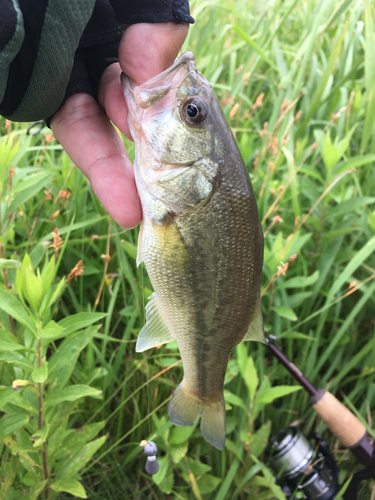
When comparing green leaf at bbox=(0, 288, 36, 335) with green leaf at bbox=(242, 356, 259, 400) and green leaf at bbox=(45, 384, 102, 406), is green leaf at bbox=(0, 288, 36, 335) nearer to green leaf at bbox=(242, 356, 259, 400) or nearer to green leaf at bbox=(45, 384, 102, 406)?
green leaf at bbox=(45, 384, 102, 406)

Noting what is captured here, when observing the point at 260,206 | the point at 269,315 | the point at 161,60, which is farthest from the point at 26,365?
the point at 260,206

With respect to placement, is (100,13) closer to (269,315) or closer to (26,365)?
(26,365)

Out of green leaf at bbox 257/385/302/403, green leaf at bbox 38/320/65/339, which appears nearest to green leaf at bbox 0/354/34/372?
green leaf at bbox 38/320/65/339

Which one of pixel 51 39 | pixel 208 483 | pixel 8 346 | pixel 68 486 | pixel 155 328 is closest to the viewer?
pixel 8 346

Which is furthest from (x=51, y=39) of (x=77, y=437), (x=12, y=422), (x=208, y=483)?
(x=208, y=483)

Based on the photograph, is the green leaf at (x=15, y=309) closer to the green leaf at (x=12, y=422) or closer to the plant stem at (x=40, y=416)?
the plant stem at (x=40, y=416)

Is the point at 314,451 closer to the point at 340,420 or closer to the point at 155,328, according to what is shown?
the point at 340,420
